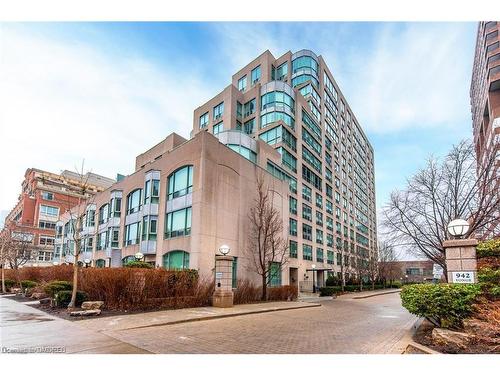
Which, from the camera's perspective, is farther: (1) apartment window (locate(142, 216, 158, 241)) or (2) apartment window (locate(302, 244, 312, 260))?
(2) apartment window (locate(302, 244, 312, 260))

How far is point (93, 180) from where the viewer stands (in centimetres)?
8519

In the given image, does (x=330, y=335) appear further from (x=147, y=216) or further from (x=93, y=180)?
(x=93, y=180)

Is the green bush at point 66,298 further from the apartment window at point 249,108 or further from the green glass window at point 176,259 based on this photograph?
the apartment window at point 249,108

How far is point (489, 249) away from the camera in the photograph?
1055cm

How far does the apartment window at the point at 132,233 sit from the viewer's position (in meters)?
27.8

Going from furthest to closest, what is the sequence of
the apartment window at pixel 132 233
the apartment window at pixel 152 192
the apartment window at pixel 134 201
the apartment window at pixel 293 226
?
the apartment window at pixel 293 226, the apartment window at pixel 134 201, the apartment window at pixel 132 233, the apartment window at pixel 152 192

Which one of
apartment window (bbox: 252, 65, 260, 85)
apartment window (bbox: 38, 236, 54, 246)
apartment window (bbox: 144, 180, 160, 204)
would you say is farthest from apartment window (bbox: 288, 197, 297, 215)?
apartment window (bbox: 38, 236, 54, 246)

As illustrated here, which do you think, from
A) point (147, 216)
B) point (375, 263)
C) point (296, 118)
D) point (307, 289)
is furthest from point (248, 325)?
point (375, 263)

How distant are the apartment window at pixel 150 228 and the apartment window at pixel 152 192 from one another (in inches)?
51.2

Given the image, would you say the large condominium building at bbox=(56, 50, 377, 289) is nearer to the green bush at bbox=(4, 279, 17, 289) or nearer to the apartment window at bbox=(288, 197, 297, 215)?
the apartment window at bbox=(288, 197, 297, 215)

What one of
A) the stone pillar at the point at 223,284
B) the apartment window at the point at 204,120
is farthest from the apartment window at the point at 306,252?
the stone pillar at the point at 223,284

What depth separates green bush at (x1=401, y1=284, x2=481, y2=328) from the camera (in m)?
8.92

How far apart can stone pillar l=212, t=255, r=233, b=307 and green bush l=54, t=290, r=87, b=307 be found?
20.1 ft

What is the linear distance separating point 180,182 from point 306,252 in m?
29.1
